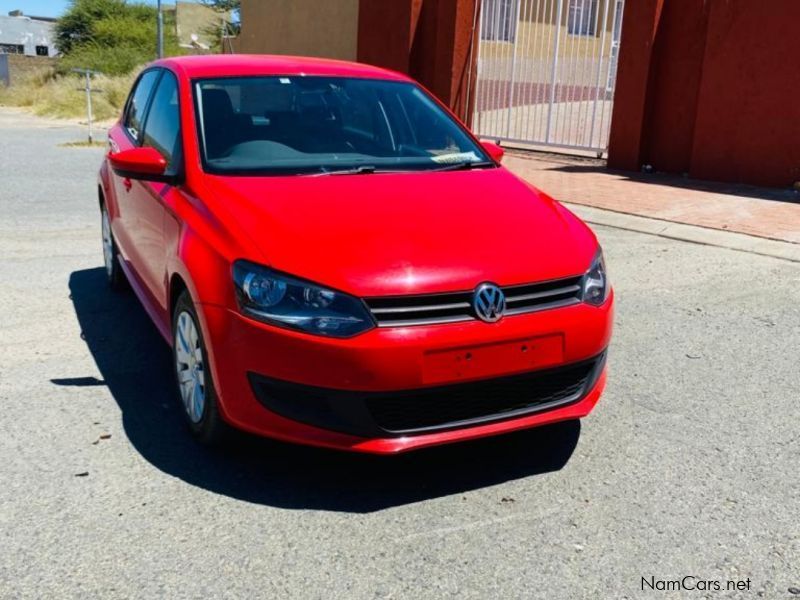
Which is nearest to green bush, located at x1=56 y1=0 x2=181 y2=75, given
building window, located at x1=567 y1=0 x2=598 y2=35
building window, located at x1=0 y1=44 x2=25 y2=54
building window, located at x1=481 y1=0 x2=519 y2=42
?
building window, located at x1=481 y1=0 x2=519 y2=42

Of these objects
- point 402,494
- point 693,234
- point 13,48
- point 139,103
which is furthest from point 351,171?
point 13,48

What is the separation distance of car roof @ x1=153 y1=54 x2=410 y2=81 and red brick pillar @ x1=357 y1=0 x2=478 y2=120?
35.5 ft

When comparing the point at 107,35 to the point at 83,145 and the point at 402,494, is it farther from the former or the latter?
the point at 402,494

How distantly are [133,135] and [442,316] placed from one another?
10.5ft

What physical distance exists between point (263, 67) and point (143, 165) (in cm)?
108

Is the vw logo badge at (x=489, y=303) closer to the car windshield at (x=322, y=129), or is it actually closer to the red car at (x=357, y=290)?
the red car at (x=357, y=290)

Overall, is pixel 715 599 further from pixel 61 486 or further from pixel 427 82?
pixel 427 82

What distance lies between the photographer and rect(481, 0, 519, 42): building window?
48.8ft

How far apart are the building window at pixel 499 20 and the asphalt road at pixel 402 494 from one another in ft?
36.4

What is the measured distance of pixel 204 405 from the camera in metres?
3.43

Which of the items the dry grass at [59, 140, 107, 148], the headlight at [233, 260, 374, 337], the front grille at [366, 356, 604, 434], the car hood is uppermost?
the car hood

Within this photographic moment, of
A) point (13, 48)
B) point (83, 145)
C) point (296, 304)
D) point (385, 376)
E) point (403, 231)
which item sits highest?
point (13, 48)

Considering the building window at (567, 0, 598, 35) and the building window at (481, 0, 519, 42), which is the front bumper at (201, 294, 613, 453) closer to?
the building window at (567, 0, 598, 35)

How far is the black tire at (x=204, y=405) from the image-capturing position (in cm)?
333
